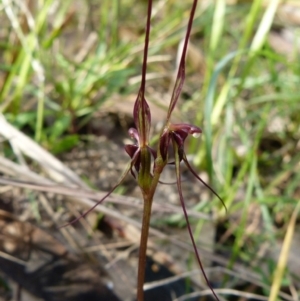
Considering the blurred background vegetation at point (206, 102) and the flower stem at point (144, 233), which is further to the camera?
the blurred background vegetation at point (206, 102)

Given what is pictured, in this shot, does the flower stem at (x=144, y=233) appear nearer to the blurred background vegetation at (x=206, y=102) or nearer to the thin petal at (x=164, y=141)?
the thin petal at (x=164, y=141)

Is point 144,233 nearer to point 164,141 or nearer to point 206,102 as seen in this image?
point 164,141

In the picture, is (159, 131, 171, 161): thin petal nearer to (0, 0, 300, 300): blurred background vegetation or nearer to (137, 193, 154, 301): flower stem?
(137, 193, 154, 301): flower stem

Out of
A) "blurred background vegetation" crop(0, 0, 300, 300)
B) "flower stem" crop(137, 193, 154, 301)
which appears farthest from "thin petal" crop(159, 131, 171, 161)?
"blurred background vegetation" crop(0, 0, 300, 300)

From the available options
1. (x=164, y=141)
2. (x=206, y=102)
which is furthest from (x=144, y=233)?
(x=206, y=102)

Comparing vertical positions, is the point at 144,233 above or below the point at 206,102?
below

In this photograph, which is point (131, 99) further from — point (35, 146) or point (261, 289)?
point (261, 289)

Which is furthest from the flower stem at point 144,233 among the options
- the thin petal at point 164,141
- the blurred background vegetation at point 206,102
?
the blurred background vegetation at point 206,102

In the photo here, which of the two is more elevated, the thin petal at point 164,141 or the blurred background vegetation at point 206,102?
the blurred background vegetation at point 206,102
